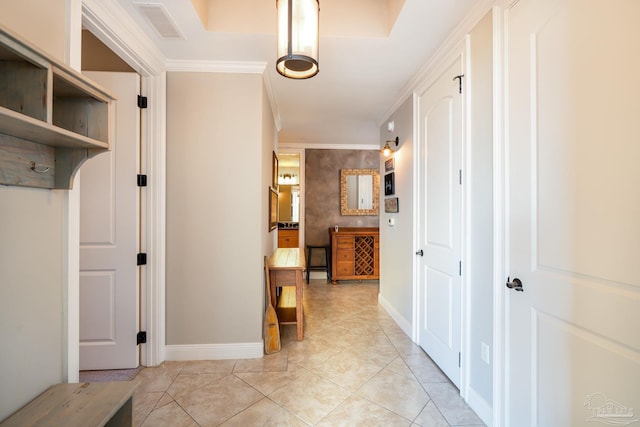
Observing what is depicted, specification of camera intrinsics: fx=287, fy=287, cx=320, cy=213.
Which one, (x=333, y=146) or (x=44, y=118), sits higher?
(x=333, y=146)

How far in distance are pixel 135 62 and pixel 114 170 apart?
0.83 metres

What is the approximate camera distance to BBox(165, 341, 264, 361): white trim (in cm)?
245

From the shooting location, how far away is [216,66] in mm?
2469

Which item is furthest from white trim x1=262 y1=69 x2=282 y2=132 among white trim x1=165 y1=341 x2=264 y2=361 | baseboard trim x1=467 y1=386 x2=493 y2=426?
baseboard trim x1=467 y1=386 x2=493 y2=426

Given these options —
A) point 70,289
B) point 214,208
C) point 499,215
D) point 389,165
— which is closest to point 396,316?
point 389,165

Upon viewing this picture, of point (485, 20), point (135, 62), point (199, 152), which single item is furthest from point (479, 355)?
point (135, 62)

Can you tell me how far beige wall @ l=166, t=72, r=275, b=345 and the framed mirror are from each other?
11.0 feet

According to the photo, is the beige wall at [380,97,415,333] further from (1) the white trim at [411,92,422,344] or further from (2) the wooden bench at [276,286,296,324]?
(2) the wooden bench at [276,286,296,324]

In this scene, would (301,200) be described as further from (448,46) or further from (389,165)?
(448,46)

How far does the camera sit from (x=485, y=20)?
1707mm

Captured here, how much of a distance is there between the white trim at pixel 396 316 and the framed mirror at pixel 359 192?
85.1 inches

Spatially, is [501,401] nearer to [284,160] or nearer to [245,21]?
[245,21]

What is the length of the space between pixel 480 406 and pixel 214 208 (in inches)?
93.4

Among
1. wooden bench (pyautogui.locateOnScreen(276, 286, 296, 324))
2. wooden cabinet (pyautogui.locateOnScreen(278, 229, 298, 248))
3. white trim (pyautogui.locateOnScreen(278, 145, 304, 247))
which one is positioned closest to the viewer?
wooden bench (pyautogui.locateOnScreen(276, 286, 296, 324))
